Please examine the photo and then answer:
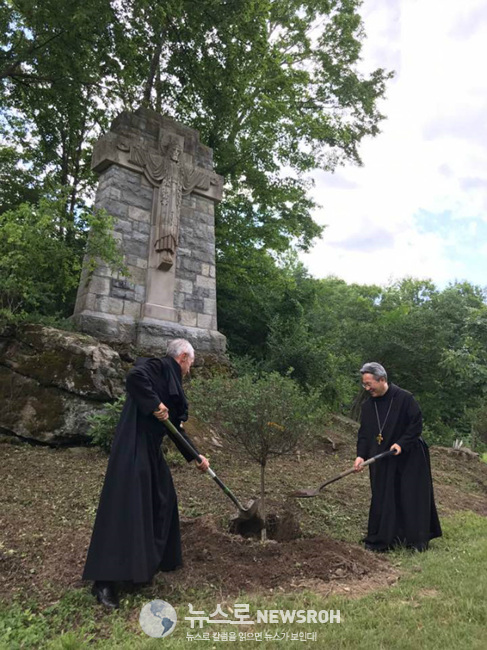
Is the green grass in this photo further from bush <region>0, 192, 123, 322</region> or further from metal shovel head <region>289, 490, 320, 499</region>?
bush <region>0, 192, 123, 322</region>

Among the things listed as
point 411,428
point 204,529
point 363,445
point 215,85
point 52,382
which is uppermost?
point 215,85

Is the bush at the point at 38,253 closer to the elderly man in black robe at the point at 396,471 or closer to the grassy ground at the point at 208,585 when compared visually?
the grassy ground at the point at 208,585

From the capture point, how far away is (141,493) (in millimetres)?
3439

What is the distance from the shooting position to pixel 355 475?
774 cm

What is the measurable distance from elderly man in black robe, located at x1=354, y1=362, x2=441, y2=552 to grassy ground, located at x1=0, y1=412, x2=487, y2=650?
237mm

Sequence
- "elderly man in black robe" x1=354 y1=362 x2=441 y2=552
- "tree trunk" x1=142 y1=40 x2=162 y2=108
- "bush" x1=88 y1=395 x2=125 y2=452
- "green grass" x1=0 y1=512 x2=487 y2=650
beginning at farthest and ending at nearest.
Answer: "tree trunk" x1=142 y1=40 x2=162 y2=108, "bush" x1=88 y1=395 x2=125 y2=452, "elderly man in black robe" x1=354 y1=362 x2=441 y2=552, "green grass" x1=0 y1=512 x2=487 y2=650

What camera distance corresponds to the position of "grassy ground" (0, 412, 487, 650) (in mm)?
2840

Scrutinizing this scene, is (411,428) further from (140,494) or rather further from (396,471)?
(140,494)

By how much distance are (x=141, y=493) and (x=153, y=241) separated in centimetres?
695

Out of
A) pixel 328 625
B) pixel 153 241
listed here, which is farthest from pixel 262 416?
pixel 153 241

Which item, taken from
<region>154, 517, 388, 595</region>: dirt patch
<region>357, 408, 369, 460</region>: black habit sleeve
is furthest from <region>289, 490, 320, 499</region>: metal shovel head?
<region>154, 517, 388, 595</region>: dirt patch

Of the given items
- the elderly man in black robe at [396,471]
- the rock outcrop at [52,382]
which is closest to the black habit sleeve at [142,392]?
the elderly man in black robe at [396,471]

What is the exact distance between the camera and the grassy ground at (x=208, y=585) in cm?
284

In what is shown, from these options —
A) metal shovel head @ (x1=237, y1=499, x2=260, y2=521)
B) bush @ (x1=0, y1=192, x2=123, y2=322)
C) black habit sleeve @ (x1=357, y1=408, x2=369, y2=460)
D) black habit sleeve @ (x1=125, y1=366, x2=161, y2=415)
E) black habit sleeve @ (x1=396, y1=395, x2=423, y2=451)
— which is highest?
bush @ (x1=0, y1=192, x2=123, y2=322)
